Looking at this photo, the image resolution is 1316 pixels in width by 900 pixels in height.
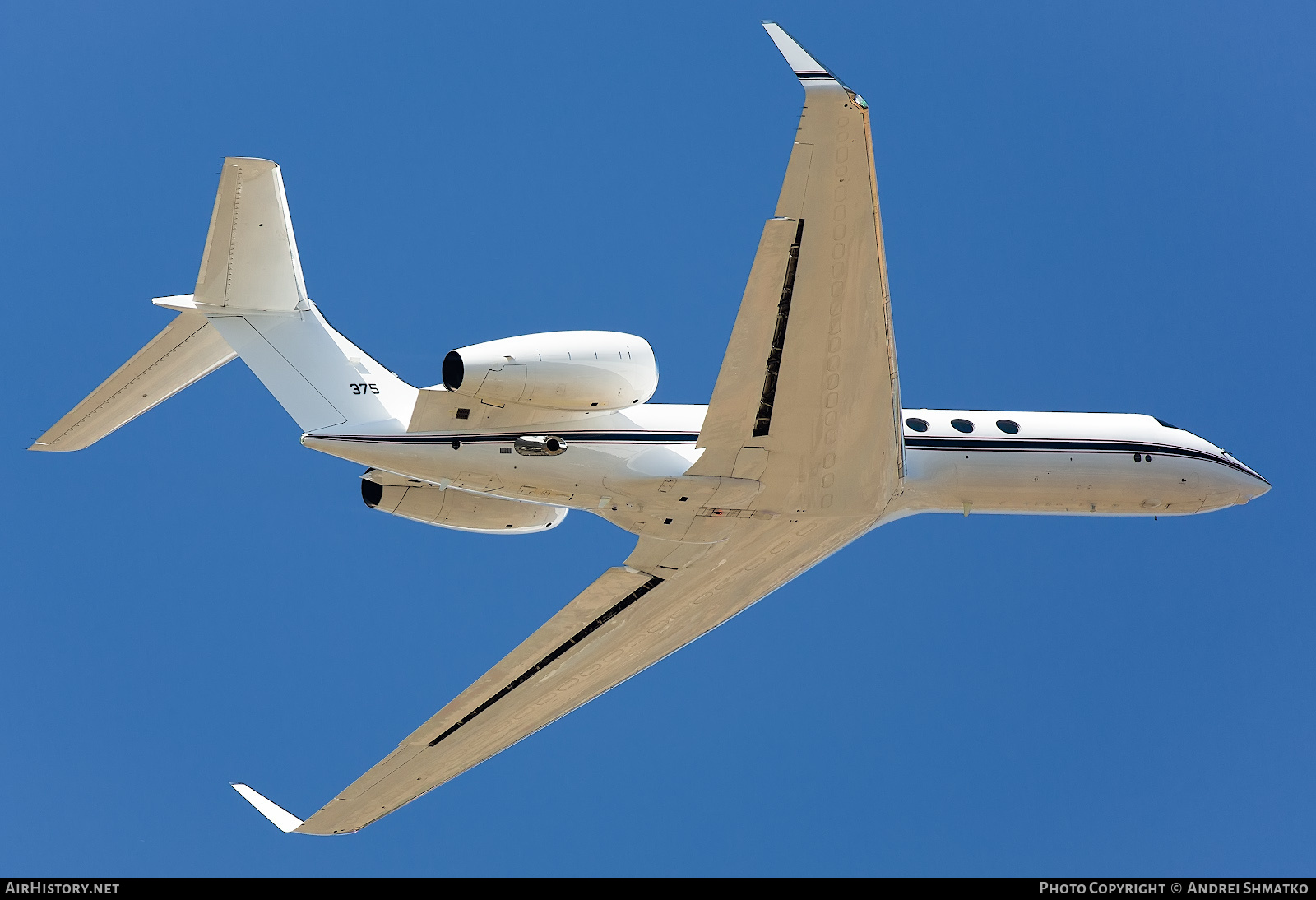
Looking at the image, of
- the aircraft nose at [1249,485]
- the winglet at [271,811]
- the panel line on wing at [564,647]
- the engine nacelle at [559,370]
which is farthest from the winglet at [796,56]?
the winglet at [271,811]

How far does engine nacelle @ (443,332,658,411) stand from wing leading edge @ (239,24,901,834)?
43.6 inches

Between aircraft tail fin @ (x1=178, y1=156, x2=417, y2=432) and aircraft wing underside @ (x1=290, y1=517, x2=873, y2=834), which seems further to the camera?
aircraft wing underside @ (x1=290, y1=517, x2=873, y2=834)

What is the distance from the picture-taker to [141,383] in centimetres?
1636

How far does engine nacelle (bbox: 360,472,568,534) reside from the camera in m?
16.6

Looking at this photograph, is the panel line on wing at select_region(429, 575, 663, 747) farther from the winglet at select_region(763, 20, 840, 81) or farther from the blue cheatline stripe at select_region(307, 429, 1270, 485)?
the winglet at select_region(763, 20, 840, 81)

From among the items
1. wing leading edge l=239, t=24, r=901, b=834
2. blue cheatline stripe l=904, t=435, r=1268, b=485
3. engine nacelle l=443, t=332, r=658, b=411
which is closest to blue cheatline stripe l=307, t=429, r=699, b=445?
engine nacelle l=443, t=332, r=658, b=411

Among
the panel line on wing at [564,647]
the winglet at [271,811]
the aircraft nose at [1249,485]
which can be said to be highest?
the aircraft nose at [1249,485]

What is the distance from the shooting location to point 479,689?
742 inches

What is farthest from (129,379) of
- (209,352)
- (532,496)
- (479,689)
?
(479,689)

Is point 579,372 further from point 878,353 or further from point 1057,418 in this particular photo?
point 1057,418

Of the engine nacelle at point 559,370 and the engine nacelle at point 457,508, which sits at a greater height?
the engine nacelle at point 559,370

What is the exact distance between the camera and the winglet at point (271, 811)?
63.2 feet

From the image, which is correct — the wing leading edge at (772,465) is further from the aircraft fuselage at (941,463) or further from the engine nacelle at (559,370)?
the engine nacelle at (559,370)

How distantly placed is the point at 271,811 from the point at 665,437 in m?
8.24
